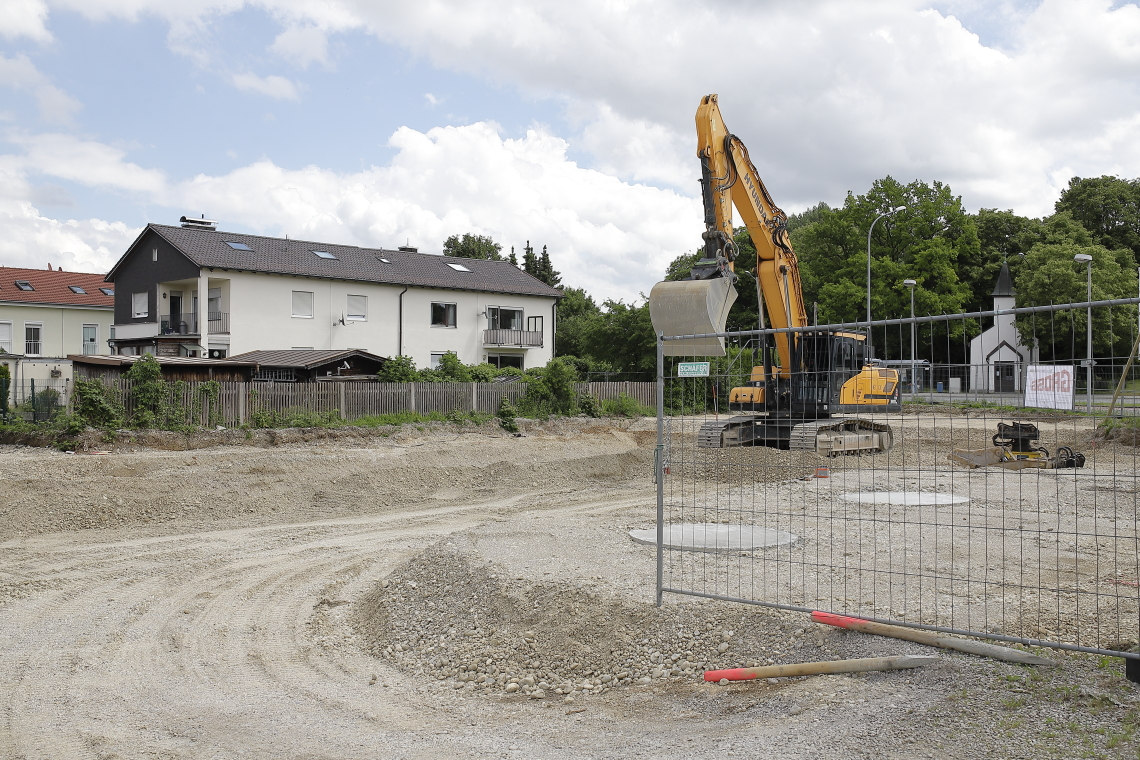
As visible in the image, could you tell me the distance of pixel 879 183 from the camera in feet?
164

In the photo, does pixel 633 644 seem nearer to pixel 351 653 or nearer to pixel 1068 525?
pixel 351 653

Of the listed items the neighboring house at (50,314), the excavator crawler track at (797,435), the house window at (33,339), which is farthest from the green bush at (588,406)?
the house window at (33,339)

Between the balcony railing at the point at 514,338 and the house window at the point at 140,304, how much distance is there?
15093 mm

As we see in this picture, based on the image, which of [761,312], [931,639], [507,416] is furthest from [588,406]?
[931,639]

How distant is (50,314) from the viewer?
46.8 metres

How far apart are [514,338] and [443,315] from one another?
12.4 feet

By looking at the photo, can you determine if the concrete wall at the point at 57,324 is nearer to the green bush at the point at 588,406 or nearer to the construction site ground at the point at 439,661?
the green bush at the point at 588,406

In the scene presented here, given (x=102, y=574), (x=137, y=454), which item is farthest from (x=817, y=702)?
(x=137, y=454)

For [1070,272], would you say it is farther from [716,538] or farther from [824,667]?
[824,667]

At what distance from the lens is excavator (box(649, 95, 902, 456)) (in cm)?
1317

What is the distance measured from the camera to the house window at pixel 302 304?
35.7 m

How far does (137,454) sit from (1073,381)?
60.4 feet

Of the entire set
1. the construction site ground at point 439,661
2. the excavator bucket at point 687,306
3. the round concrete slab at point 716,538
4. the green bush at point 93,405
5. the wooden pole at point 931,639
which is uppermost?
the excavator bucket at point 687,306

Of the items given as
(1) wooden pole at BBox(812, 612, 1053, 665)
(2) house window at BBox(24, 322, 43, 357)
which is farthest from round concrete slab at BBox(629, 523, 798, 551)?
(2) house window at BBox(24, 322, 43, 357)
